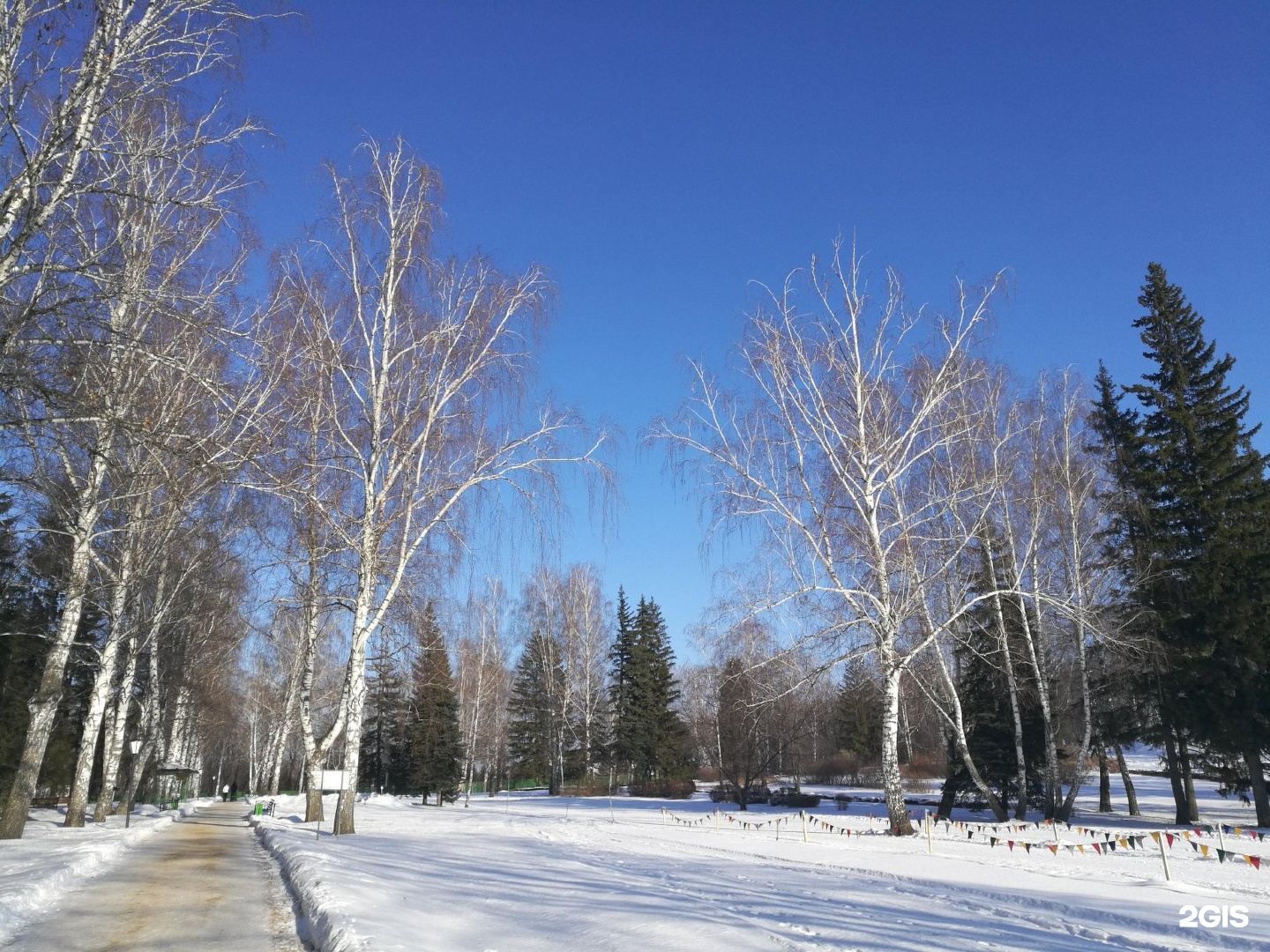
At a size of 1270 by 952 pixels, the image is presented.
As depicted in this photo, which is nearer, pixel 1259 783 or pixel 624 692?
pixel 1259 783

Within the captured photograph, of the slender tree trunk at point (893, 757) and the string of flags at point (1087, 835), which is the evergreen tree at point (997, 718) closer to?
the string of flags at point (1087, 835)

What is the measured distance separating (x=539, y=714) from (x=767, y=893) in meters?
50.3

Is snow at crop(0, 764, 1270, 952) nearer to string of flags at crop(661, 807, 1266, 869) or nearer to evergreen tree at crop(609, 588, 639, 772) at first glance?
string of flags at crop(661, 807, 1266, 869)

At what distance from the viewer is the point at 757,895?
9.09 meters

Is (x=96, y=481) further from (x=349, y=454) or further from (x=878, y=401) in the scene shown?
(x=878, y=401)

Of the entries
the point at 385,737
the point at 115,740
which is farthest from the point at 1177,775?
the point at 385,737

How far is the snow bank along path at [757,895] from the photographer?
6445mm

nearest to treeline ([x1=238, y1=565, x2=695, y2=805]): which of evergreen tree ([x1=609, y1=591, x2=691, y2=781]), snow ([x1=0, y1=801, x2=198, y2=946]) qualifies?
evergreen tree ([x1=609, y1=591, x2=691, y2=781])

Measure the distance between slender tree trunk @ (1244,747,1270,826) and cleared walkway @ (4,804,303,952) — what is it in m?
24.6

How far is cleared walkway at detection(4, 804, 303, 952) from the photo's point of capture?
6.75 m

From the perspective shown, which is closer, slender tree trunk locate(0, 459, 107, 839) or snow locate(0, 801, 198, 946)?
snow locate(0, 801, 198, 946)

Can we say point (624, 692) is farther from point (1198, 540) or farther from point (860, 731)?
point (1198, 540)

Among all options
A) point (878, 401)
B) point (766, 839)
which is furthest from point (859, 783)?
point (878, 401)

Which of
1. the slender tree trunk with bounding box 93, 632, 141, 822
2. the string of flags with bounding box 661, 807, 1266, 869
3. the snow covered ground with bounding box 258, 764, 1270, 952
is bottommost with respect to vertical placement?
the string of flags with bounding box 661, 807, 1266, 869
